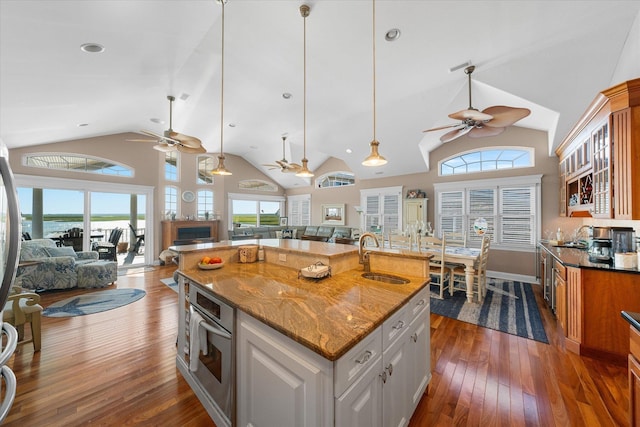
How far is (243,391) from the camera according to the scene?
1.36m

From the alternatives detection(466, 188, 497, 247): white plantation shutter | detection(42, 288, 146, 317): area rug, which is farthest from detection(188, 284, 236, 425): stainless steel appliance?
detection(466, 188, 497, 247): white plantation shutter

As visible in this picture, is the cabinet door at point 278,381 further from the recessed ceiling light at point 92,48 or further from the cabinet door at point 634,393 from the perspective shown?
the recessed ceiling light at point 92,48

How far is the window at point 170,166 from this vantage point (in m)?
7.01

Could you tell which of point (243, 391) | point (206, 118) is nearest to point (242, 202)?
point (206, 118)

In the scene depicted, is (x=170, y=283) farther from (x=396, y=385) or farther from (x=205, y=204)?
(x=396, y=385)

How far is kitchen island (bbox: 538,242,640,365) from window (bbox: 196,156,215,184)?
8544mm

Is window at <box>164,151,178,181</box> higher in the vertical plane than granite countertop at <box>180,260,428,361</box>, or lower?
higher

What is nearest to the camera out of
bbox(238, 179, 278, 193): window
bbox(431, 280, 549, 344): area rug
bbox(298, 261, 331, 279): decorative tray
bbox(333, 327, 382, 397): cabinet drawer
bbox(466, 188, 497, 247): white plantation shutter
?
bbox(333, 327, 382, 397): cabinet drawer

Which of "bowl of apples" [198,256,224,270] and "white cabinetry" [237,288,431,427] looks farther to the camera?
"bowl of apples" [198,256,224,270]

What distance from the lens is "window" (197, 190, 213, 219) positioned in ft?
26.0

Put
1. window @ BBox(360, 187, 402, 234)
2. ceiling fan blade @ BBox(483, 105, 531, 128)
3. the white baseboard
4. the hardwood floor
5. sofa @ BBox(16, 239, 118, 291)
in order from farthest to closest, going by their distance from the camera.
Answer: window @ BBox(360, 187, 402, 234) → the white baseboard → sofa @ BBox(16, 239, 118, 291) → ceiling fan blade @ BBox(483, 105, 531, 128) → the hardwood floor

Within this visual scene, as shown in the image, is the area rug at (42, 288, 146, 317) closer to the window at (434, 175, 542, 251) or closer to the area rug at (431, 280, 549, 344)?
the area rug at (431, 280, 549, 344)

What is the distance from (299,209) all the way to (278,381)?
878cm

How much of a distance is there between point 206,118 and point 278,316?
5.62 m
